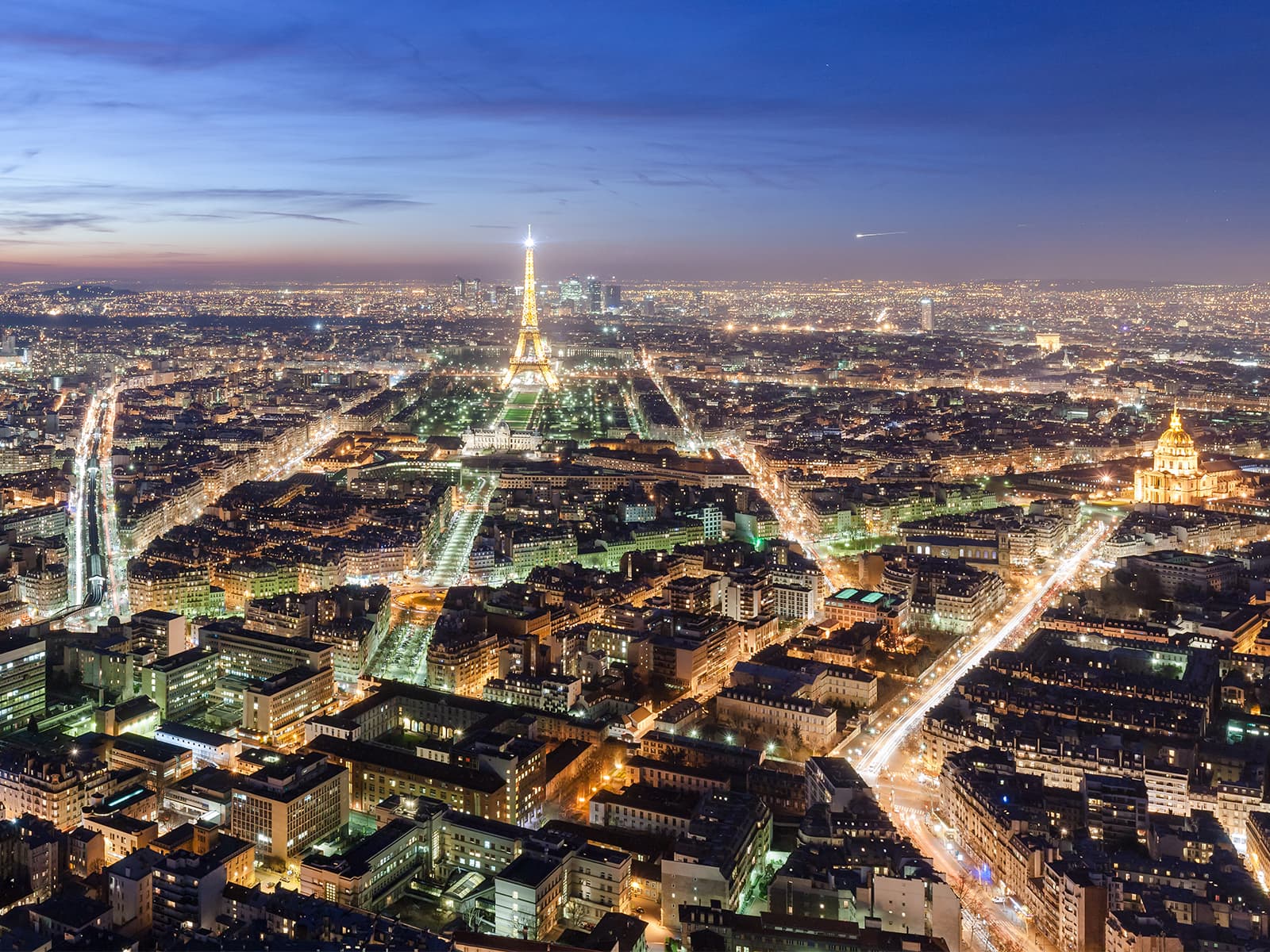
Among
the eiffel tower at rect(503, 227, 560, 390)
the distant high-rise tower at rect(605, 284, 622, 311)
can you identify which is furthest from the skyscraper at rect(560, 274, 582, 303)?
the eiffel tower at rect(503, 227, 560, 390)

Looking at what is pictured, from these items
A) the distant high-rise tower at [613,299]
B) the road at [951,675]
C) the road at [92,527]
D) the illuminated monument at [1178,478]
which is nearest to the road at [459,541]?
the road at [92,527]

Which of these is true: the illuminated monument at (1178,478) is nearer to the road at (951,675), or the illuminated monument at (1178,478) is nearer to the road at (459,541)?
the road at (951,675)

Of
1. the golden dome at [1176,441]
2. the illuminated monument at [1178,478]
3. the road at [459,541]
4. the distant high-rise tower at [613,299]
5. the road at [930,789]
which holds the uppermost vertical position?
the distant high-rise tower at [613,299]

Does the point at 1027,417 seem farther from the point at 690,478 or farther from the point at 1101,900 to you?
the point at 1101,900

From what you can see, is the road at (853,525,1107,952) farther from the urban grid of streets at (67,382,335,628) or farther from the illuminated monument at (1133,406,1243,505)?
the urban grid of streets at (67,382,335,628)

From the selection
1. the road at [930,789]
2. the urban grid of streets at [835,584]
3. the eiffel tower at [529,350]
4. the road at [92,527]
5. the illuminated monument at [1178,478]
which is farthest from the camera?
the eiffel tower at [529,350]

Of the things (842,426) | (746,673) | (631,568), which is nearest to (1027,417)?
(842,426)

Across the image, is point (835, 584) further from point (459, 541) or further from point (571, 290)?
point (571, 290)

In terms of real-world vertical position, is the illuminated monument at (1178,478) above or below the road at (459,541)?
above
